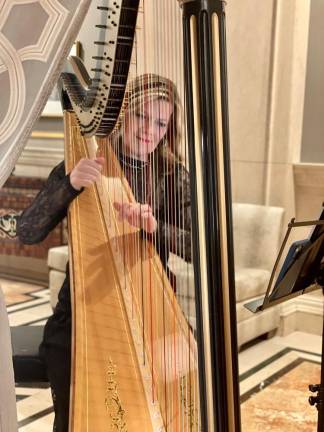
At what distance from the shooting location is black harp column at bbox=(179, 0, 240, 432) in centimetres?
68

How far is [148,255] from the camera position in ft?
4.68

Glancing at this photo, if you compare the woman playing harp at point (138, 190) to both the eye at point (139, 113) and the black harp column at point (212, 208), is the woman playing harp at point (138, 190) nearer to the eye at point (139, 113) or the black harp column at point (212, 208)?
the eye at point (139, 113)

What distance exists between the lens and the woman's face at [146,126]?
1.29 metres

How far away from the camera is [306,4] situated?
339 cm

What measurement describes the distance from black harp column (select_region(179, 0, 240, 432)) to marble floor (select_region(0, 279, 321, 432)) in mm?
1757

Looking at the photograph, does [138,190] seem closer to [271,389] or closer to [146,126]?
[146,126]

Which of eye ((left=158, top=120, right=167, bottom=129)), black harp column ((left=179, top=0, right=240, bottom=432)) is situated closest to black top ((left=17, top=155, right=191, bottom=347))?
eye ((left=158, top=120, right=167, bottom=129))

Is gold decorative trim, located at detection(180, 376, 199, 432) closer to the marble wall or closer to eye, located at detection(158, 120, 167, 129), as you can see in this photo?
eye, located at detection(158, 120, 167, 129)

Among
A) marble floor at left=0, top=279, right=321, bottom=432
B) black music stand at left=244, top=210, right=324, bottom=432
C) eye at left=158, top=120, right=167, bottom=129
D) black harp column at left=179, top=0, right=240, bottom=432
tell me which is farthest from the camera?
marble floor at left=0, top=279, right=321, bottom=432

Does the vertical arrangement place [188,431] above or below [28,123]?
below

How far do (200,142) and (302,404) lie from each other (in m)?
2.19

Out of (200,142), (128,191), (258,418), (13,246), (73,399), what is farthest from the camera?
(13,246)

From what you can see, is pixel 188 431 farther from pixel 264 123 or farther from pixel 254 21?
pixel 254 21

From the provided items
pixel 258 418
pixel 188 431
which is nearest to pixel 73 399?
pixel 188 431
